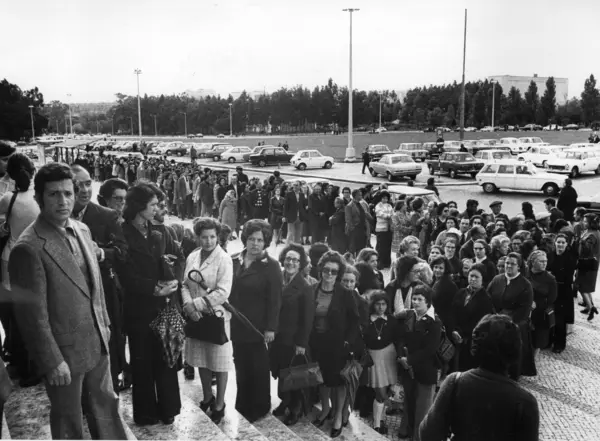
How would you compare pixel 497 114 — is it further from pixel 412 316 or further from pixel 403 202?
pixel 412 316

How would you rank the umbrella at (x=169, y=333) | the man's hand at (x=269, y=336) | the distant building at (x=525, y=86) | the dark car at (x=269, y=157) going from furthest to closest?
1. the distant building at (x=525, y=86)
2. the dark car at (x=269, y=157)
3. the man's hand at (x=269, y=336)
4. the umbrella at (x=169, y=333)

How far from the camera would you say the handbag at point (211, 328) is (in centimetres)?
445

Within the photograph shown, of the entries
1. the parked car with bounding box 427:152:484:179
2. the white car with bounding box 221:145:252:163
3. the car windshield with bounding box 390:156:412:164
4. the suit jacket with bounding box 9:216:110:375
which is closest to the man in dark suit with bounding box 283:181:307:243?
the suit jacket with bounding box 9:216:110:375

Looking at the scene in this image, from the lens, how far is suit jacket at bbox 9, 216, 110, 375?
2.80 metres

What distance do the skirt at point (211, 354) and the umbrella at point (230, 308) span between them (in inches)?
4.5

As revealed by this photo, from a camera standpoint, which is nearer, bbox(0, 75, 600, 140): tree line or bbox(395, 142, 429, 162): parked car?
bbox(395, 142, 429, 162): parked car

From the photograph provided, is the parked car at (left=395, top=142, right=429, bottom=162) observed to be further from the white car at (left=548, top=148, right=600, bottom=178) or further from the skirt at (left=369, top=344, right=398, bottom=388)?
the skirt at (left=369, top=344, right=398, bottom=388)

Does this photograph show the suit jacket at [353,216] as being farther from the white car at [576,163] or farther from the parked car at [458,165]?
the white car at [576,163]

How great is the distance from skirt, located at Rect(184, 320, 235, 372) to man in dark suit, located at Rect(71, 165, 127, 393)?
0.54 m

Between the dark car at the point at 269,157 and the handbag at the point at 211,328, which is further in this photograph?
the dark car at the point at 269,157

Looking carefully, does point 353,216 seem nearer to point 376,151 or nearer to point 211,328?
point 211,328

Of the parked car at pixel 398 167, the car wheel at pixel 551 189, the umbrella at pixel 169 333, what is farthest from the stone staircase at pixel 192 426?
the parked car at pixel 398 167

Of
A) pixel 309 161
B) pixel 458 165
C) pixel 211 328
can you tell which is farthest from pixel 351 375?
pixel 309 161

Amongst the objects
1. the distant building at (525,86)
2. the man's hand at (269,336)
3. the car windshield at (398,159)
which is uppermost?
the distant building at (525,86)
